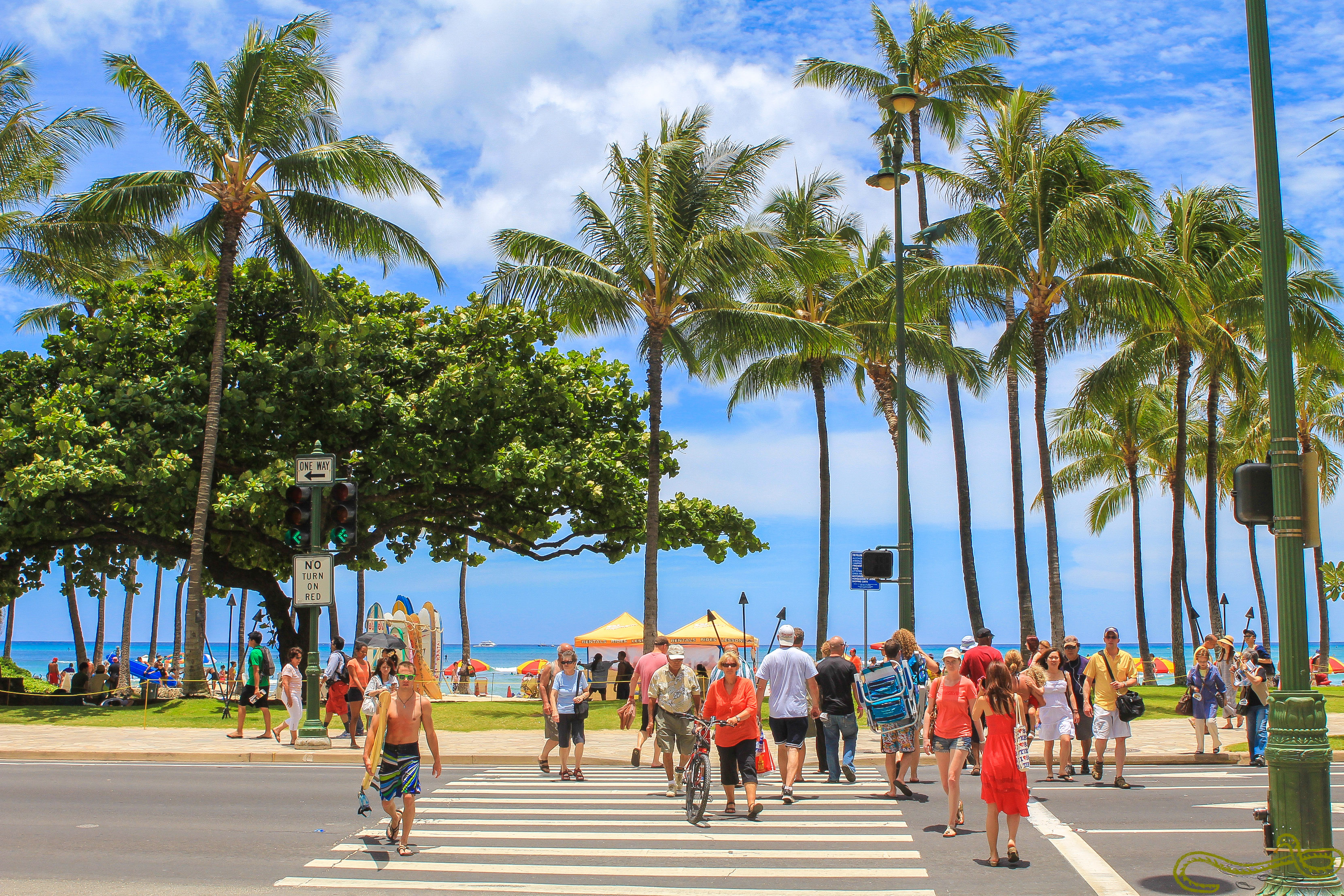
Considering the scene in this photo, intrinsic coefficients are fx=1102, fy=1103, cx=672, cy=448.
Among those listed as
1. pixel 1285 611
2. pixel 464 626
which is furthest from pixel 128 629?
pixel 1285 611

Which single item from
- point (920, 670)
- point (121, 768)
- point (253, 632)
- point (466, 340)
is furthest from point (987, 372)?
point (121, 768)

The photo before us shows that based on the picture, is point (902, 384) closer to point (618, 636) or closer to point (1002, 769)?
point (1002, 769)

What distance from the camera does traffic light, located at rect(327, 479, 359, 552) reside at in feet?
48.8

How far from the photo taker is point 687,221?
26047 mm

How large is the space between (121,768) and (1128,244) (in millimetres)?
23612

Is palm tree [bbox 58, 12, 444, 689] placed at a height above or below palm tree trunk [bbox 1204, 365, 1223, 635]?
above

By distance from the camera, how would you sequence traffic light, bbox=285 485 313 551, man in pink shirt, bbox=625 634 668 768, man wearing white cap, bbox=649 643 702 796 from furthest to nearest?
1. traffic light, bbox=285 485 313 551
2. man in pink shirt, bbox=625 634 668 768
3. man wearing white cap, bbox=649 643 702 796

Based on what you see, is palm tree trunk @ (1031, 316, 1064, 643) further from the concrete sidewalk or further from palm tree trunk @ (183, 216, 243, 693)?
palm tree trunk @ (183, 216, 243, 693)

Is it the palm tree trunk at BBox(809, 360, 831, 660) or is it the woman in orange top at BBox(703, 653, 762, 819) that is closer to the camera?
the woman in orange top at BBox(703, 653, 762, 819)

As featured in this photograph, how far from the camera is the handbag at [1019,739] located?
8438 mm

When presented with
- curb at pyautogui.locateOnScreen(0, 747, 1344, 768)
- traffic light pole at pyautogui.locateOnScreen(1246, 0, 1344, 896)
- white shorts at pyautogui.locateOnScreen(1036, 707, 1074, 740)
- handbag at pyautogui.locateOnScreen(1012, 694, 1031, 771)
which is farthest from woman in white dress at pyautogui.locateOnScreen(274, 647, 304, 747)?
traffic light pole at pyautogui.locateOnScreen(1246, 0, 1344, 896)

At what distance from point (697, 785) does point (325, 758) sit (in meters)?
7.85

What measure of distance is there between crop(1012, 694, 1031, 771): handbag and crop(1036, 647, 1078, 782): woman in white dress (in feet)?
14.2

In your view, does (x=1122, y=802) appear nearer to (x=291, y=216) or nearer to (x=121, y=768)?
(x=121, y=768)
